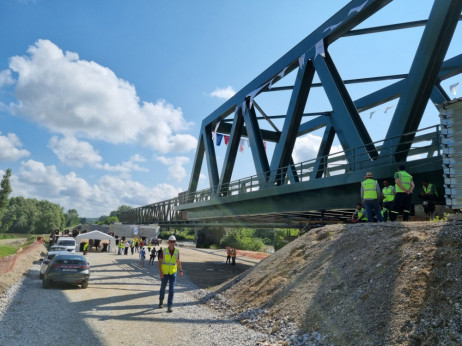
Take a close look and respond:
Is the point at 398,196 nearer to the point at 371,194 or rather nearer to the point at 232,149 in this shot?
the point at 371,194

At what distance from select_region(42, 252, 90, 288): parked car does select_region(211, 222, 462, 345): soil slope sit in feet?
21.9

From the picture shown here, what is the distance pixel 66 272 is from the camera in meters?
14.2

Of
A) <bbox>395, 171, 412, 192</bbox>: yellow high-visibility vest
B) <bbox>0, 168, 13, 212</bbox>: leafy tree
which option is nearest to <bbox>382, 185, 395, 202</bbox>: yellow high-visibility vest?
<bbox>395, 171, 412, 192</bbox>: yellow high-visibility vest

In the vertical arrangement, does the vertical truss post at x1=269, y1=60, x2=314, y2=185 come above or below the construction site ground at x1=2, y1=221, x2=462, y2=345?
above

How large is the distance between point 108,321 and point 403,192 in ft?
30.1

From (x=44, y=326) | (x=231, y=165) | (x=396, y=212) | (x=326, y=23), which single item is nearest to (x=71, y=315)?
(x=44, y=326)

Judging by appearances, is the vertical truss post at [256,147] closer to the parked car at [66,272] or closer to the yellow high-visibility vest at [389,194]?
the yellow high-visibility vest at [389,194]

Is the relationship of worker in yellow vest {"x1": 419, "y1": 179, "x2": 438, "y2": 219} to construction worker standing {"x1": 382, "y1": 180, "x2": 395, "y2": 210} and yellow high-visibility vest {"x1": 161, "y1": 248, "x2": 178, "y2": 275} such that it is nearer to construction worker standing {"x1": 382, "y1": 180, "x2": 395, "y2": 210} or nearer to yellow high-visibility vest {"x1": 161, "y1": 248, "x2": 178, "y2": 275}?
construction worker standing {"x1": 382, "y1": 180, "x2": 395, "y2": 210}

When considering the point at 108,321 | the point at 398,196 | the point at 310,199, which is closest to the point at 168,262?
the point at 108,321

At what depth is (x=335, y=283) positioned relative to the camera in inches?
327

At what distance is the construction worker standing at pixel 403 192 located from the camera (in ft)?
35.2

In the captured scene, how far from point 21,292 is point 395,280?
42.1 feet

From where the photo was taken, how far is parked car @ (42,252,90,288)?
14.2 meters

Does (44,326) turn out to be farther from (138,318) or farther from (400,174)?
(400,174)
